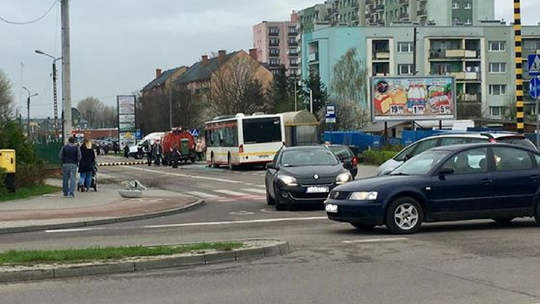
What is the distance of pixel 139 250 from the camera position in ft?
37.8

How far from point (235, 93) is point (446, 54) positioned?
27.0 meters

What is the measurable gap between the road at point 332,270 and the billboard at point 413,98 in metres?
32.9

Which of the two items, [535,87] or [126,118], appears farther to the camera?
[126,118]

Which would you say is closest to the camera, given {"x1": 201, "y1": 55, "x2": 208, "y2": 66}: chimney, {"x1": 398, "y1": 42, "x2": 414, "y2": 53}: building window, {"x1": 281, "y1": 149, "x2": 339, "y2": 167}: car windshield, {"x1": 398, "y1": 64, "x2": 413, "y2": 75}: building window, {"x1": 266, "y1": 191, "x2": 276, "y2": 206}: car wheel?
{"x1": 281, "y1": 149, "x2": 339, "y2": 167}: car windshield

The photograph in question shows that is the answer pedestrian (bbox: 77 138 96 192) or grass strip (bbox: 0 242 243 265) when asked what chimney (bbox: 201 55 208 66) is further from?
grass strip (bbox: 0 242 243 265)

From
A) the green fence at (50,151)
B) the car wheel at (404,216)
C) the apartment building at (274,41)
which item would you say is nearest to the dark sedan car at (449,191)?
the car wheel at (404,216)

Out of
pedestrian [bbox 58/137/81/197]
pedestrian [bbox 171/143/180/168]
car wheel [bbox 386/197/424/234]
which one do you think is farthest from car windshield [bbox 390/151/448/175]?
pedestrian [bbox 171/143/180/168]

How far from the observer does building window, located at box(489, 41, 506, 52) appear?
324 feet

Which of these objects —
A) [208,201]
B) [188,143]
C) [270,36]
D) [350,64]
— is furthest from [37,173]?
[270,36]

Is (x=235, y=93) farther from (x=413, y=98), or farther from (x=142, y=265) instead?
(x=142, y=265)

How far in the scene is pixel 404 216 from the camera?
13.5m

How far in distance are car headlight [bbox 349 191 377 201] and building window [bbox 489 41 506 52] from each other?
3516 inches

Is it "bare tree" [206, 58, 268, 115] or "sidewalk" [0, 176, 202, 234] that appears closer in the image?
"sidewalk" [0, 176, 202, 234]

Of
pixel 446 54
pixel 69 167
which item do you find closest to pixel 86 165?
pixel 69 167
